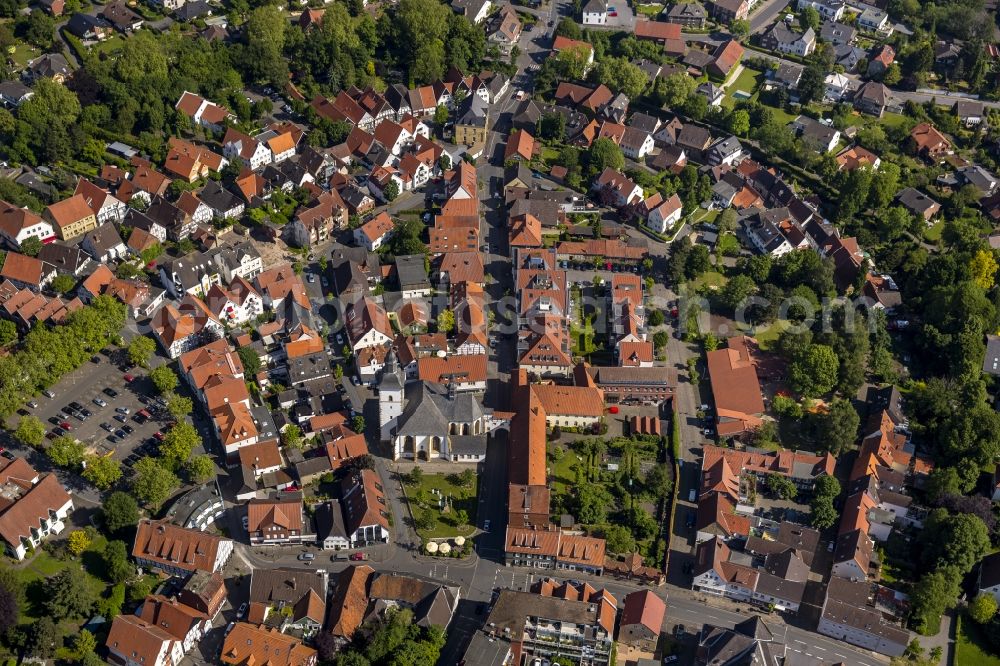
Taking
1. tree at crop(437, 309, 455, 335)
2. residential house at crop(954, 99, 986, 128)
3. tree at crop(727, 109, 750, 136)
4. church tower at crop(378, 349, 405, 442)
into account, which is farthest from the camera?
residential house at crop(954, 99, 986, 128)

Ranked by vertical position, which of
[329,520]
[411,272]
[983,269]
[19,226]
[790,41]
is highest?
[790,41]

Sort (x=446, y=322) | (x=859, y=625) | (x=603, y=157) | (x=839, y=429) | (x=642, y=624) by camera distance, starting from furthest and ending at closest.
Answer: (x=603, y=157)
(x=446, y=322)
(x=839, y=429)
(x=859, y=625)
(x=642, y=624)

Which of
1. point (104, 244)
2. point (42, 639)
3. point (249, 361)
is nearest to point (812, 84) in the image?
point (249, 361)

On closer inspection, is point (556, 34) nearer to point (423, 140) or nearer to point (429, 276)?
point (423, 140)

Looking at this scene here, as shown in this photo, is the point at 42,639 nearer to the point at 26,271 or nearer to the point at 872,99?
the point at 26,271

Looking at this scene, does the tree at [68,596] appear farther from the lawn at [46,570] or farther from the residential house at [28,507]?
the residential house at [28,507]

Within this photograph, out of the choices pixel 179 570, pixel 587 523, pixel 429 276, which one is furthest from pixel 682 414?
pixel 179 570

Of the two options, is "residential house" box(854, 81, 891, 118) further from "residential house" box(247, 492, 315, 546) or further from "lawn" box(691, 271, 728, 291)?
"residential house" box(247, 492, 315, 546)

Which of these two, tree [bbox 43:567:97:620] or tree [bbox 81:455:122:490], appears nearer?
tree [bbox 43:567:97:620]

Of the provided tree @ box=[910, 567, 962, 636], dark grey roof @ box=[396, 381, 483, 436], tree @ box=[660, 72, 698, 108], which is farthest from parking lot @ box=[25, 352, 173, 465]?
tree @ box=[660, 72, 698, 108]
